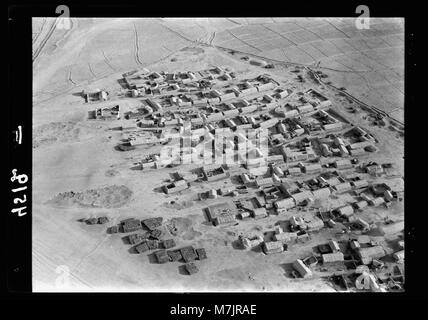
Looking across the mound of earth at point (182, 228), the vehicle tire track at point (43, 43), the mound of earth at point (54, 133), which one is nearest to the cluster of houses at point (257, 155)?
the mound of earth at point (182, 228)

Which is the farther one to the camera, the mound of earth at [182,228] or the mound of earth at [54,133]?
the mound of earth at [54,133]

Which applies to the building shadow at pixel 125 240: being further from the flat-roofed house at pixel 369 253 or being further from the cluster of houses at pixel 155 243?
the flat-roofed house at pixel 369 253

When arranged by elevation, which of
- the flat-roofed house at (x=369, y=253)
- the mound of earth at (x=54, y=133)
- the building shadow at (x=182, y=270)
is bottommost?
the flat-roofed house at (x=369, y=253)

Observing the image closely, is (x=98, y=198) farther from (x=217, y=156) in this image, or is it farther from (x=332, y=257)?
(x=332, y=257)

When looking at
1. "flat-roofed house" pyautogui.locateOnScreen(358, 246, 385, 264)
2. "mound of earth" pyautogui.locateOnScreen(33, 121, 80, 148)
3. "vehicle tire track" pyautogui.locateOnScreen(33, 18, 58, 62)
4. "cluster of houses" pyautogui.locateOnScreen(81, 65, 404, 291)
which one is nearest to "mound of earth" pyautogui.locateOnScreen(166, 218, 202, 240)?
"cluster of houses" pyautogui.locateOnScreen(81, 65, 404, 291)

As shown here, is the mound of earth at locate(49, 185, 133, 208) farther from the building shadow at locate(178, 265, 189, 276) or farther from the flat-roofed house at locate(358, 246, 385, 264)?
the flat-roofed house at locate(358, 246, 385, 264)
